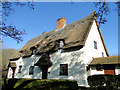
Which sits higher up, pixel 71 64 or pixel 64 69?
pixel 71 64

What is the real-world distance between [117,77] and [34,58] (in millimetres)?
14353

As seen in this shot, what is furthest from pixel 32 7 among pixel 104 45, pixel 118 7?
pixel 104 45

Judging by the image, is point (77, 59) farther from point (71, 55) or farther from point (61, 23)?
point (61, 23)

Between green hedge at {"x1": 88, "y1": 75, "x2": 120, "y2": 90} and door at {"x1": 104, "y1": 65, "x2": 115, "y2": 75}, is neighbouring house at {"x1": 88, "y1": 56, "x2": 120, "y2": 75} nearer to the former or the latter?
door at {"x1": 104, "y1": 65, "x2": 115, "y2": 75}

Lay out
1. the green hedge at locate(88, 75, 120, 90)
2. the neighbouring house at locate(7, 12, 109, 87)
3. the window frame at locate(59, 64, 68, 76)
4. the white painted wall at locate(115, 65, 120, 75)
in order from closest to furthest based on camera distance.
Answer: the green hedge at locate(88, 75, 120, 90) < the white painted wall at locate(115, 65, 120, 75) < the neighbouring house at locate(7, 12, 109, 87) < the window frame at locate(59, 64, 68, 76)

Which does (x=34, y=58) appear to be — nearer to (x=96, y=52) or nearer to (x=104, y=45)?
(x=96, y=52)

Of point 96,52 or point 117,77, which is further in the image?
point 96,52

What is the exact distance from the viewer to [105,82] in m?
9.63

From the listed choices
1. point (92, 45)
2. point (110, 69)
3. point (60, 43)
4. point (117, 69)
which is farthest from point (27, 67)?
point (117, 69)

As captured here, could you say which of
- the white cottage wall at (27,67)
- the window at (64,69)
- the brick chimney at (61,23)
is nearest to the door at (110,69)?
the window at (64,69)

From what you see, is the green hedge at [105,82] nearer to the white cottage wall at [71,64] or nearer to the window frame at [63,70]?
the white cottage wall at [71,64]

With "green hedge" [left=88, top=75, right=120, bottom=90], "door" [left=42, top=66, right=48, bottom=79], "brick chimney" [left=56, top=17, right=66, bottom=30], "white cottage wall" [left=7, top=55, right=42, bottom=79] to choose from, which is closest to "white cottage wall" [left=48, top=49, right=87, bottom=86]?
"door" [left=42, top=66, right=48, bottom=79]

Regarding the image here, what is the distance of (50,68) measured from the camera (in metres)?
16.0

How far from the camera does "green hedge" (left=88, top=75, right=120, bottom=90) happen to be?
924cm
